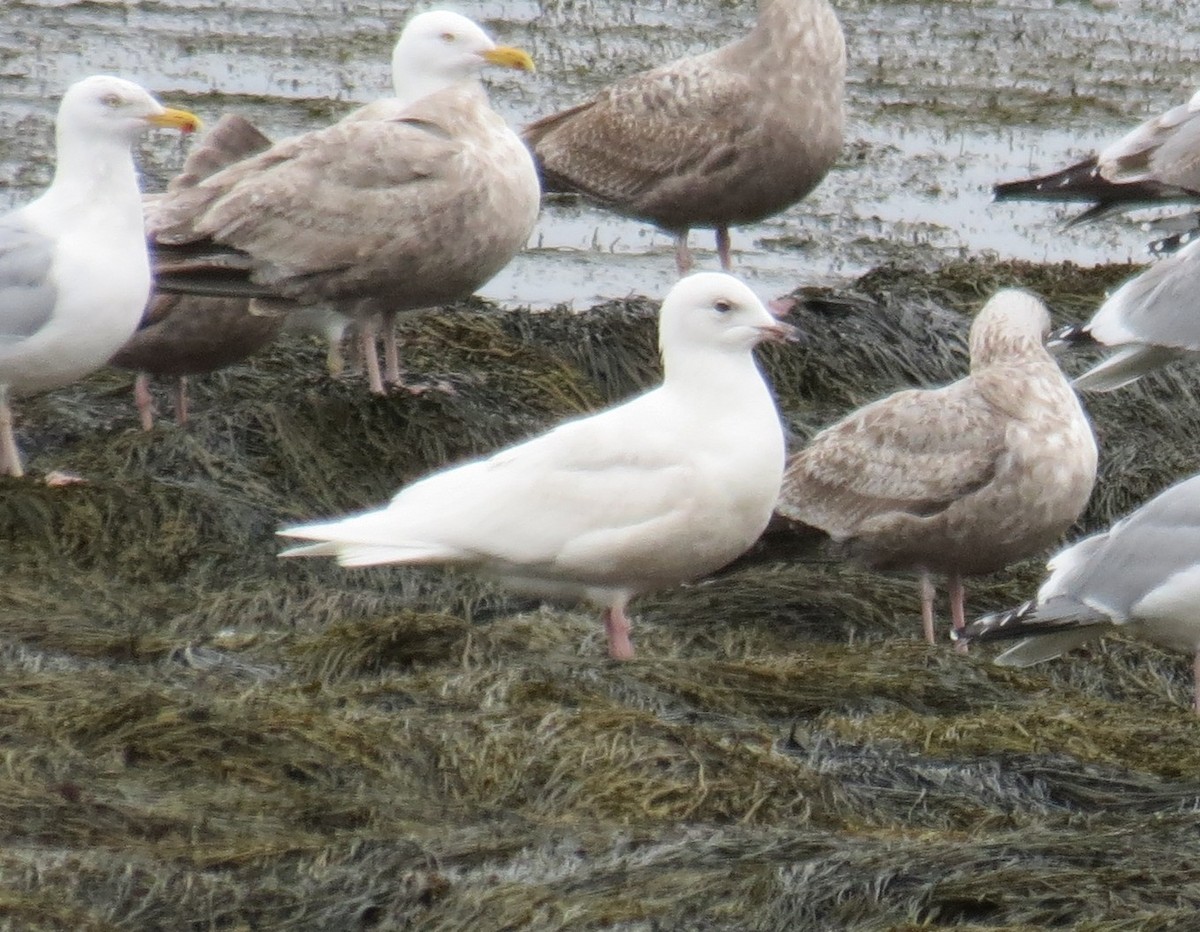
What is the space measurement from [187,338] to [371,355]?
0.64m

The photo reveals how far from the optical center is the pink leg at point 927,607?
24.0 feet

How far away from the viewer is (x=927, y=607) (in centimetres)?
736

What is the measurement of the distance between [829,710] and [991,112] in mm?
10727

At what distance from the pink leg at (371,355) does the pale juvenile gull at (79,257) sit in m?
0.97

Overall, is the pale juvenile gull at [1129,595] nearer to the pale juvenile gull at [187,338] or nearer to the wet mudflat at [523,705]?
the wet mudflat at [523,705]

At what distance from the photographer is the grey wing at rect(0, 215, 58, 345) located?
7.25m

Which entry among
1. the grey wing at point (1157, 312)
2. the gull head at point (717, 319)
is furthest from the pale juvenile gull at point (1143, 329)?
the gull head at point (717, 319)

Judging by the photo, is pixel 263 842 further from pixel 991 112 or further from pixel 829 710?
pixel 991 112

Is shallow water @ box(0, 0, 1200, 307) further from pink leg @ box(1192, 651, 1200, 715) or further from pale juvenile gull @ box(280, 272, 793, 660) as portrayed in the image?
pink leg @ box(1192, 651, 1200, 715)

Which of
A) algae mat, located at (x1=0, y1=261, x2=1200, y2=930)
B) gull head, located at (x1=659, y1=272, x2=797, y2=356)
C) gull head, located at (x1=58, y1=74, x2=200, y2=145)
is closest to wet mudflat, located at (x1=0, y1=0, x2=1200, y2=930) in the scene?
algae mat, located at (x1=0, y1=261, x2=1200, y2=930)

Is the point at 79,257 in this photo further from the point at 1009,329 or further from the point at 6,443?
the point at 1009,329

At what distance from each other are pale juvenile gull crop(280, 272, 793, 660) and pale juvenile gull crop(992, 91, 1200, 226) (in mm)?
3832

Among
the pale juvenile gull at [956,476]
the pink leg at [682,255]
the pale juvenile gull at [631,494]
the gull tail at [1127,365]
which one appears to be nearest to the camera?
the pale juvenile gull at [631,494]

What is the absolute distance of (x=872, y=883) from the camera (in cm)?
423
